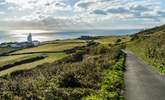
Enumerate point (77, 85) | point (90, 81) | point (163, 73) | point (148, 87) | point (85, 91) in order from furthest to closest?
point (163, 73) < point (148, 87) < point (90, 81) < point (77, 85) < point (85, 91)

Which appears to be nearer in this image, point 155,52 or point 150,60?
point 150,60

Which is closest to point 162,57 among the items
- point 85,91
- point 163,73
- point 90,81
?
point 163,73

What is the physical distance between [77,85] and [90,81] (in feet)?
7.01

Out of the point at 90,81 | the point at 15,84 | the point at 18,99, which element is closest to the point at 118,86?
the point at 90,81

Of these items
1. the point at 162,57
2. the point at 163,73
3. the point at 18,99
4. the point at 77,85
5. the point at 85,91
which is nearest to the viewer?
the point at 18,99

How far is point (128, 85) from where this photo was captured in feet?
91.0

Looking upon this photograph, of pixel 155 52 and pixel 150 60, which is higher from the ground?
pixel 155 52

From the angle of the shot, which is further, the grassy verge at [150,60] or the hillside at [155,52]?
the hillside at [155,52]

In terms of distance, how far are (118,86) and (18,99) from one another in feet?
36.7

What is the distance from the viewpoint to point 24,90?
17734 mm

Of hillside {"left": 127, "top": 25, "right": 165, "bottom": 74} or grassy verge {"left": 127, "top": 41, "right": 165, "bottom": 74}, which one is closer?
grassy verge {"left": 127, "top": 41, "right": 165, "bottom": 74}

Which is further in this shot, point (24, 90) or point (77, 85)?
point (77, 85)

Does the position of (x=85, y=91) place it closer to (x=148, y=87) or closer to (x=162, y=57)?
(x=148, y=87)

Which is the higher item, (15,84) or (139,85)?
(15,84)
